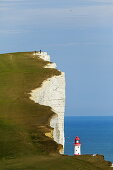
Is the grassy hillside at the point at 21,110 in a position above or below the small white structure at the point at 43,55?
below

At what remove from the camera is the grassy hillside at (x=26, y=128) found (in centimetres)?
3139

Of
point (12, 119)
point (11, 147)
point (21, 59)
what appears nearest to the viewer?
point (11, 147)

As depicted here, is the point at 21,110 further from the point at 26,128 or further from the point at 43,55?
the point at 43,55

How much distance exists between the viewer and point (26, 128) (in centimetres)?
3944

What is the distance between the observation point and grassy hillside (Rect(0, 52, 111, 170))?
103 ft

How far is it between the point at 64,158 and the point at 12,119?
10.9 metres

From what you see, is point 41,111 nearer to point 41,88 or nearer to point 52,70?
point 41,88

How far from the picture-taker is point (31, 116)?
43.0 meters

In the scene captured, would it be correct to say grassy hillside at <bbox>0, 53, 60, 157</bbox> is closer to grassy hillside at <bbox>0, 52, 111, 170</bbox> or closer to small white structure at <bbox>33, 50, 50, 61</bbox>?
grassy hillside at <bbox>0, 52, 111, 170</bbox>

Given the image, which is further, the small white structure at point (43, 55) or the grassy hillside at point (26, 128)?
the small white structure at point (43, 55)

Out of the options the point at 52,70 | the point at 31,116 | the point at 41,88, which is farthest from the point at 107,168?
the point at 52,70

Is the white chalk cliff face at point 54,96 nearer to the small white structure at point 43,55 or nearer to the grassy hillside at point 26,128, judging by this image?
the grassy hillside at point 26,128

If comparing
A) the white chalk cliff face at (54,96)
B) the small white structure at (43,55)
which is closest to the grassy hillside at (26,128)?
the white chalk cliff face at (54,96)

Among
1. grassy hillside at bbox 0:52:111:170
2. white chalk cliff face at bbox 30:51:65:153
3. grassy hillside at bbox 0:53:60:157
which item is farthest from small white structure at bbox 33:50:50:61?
white chalk cliff face at bbox 30:51:65:153
